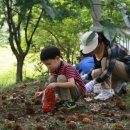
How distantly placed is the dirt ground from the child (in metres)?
0.14

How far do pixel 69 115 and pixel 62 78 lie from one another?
13.8 inches

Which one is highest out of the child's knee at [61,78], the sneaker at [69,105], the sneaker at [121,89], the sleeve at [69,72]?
the sleeve at [69,72]

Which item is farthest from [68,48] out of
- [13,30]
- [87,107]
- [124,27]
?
[124,27]

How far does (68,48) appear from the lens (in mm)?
11742

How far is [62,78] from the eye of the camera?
12.5 feet

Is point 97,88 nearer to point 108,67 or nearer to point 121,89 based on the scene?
point 121,89

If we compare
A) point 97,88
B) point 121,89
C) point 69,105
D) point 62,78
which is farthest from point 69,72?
point 121,89

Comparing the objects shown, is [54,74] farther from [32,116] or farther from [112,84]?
[112,84]

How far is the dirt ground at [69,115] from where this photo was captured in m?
3.21

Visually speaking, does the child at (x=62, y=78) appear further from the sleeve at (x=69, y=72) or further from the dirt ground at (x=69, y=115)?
the dirt ground at (x=69, y=115)

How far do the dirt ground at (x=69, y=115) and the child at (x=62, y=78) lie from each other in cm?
14

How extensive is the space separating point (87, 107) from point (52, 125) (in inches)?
37.0

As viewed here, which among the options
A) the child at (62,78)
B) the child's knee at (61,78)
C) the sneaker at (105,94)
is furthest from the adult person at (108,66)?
the child's knee at (61,78)

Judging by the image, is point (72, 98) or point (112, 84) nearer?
point (72, 98)
